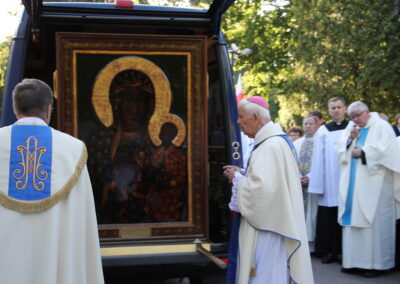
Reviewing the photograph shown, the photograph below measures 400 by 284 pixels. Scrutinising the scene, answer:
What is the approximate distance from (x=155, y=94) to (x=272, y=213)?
164cm

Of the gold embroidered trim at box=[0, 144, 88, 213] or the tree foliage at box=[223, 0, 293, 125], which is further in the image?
the tree foliage at box=[223, 0, 293, 125]

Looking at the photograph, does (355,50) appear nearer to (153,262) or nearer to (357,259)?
(357,259)

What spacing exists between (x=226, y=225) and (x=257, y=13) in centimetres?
1764

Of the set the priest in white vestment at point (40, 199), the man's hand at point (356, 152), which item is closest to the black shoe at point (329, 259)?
the man's hand at point (356, 152)

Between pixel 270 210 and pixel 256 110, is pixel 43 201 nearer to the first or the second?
pixel 270 210

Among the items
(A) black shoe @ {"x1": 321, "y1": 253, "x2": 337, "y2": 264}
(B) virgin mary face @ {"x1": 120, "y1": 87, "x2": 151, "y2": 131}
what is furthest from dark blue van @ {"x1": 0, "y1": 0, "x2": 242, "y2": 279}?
(A) black shoe @ {"x1": 321, "y1": 253, "x2": 337, "y2": 264}

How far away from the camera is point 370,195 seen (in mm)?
7242

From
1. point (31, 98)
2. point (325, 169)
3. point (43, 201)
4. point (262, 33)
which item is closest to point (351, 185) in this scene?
point (325, 169)

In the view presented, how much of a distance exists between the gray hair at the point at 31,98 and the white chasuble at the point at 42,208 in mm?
92

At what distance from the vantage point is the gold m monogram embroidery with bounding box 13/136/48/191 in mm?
3412

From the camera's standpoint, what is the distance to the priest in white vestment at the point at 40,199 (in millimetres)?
3371

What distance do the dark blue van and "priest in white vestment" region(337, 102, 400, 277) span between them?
8.68 ft

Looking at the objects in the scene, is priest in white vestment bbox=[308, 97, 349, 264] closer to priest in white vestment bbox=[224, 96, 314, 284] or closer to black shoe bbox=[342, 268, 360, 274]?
black shoe bbox=[342, 268, 360, 274]

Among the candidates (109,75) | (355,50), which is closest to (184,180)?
(109,75)
